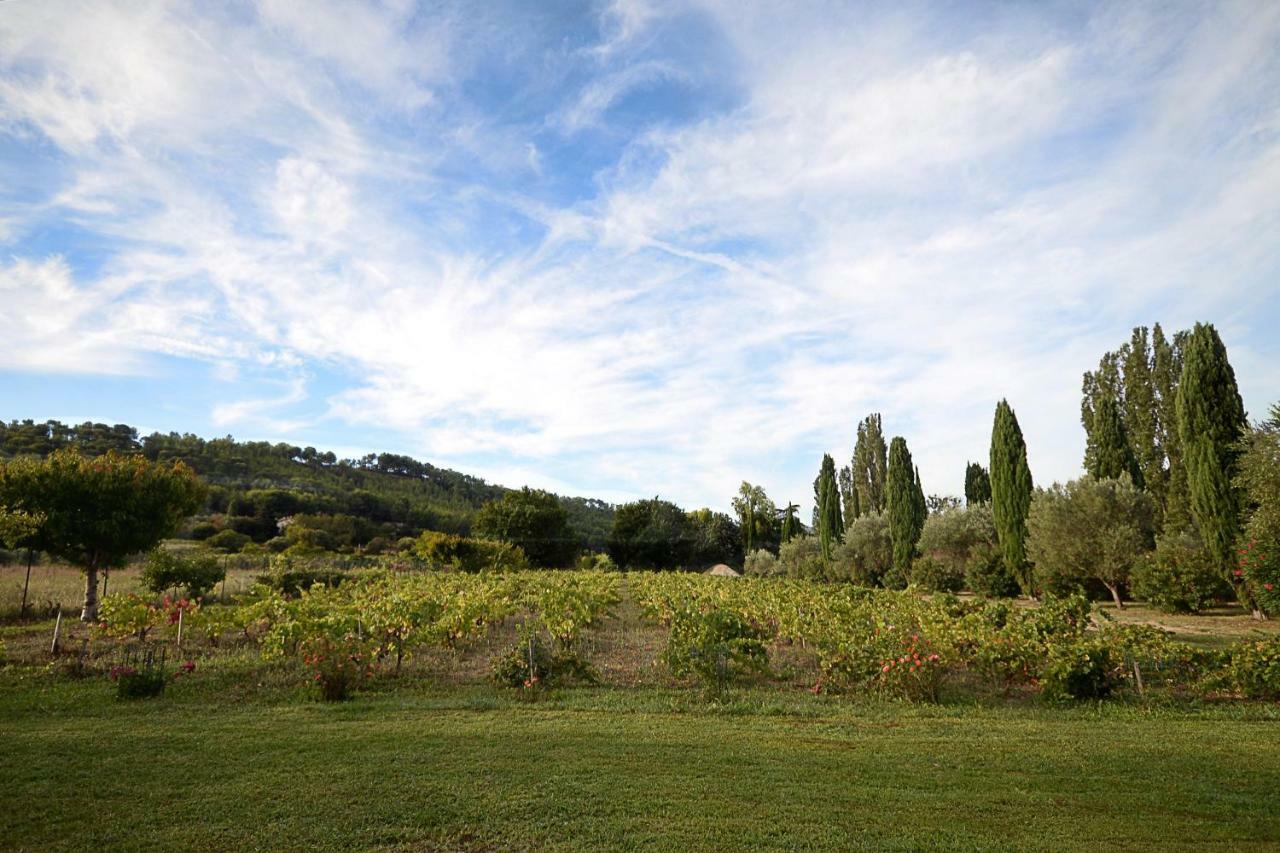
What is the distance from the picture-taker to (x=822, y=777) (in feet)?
17.8

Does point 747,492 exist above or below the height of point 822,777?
above

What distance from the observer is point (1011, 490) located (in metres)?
25.1

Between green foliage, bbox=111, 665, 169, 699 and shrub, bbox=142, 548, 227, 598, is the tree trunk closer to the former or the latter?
shrub, bbox=142, 548, 227, 598

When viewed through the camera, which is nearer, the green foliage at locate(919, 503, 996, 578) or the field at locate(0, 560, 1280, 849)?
the field at locate(0, 560, 1280, 849)

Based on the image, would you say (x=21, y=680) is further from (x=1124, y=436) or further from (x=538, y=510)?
(x=538, y=510)

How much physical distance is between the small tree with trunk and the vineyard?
108 inches

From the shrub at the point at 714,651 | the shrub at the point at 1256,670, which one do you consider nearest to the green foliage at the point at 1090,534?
the shrub at the point at 1256,670

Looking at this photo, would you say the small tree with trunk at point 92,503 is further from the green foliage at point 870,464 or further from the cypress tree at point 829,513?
the green foliage at point 870,464

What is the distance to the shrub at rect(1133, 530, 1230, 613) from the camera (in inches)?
655

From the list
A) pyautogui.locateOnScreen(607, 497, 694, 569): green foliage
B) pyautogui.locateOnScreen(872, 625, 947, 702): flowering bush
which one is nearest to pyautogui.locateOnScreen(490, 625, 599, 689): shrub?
pyautogui.locateOnScreen(872, 625, 947, 702): flowering bush

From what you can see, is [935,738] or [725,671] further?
[725,671]

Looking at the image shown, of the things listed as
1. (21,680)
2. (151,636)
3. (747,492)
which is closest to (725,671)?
(21,680)

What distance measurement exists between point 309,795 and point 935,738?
555 centimetres

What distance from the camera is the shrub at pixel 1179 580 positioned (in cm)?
1662
